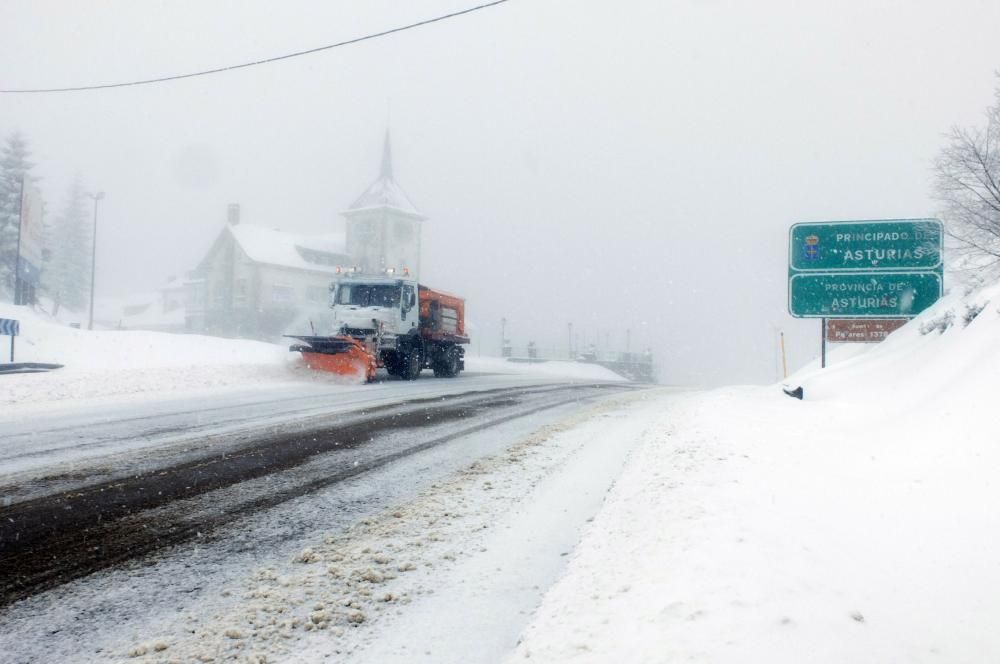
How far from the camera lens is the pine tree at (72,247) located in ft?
213

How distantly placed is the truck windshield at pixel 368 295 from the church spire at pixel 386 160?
55786 mm

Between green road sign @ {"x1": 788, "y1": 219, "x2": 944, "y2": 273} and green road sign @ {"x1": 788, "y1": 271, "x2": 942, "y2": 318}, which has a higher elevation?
green road sign @ {"x1": 788, "y1": 219, "x2": 944, "y2": 273}

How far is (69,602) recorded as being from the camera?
3012 millimetres

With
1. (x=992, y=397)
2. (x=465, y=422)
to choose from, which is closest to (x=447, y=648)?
(x=992, y=397)

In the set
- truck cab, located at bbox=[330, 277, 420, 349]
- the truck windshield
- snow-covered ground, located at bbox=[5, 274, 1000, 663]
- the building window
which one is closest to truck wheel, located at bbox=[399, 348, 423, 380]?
truck cab, located at bbox=[330, 277, 420, 349]

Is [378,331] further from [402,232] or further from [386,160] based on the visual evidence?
[386,160]

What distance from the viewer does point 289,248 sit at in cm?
6125

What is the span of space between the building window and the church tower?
8143 millimetres

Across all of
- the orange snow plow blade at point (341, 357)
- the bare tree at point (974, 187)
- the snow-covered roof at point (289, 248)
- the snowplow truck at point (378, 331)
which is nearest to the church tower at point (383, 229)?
the snow-covered roof at point (289, 248)

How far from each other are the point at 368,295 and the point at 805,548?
51.4 feet

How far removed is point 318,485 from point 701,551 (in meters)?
3.27

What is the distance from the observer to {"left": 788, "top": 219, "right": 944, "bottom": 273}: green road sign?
1105cm

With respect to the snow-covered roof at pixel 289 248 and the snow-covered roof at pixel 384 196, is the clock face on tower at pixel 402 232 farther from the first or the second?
the snow-covered roof at pixel 289 248

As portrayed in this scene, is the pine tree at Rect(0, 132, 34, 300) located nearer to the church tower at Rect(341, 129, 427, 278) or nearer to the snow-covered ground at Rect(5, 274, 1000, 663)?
the church tower at Rect(341, 129, 427, 278)
